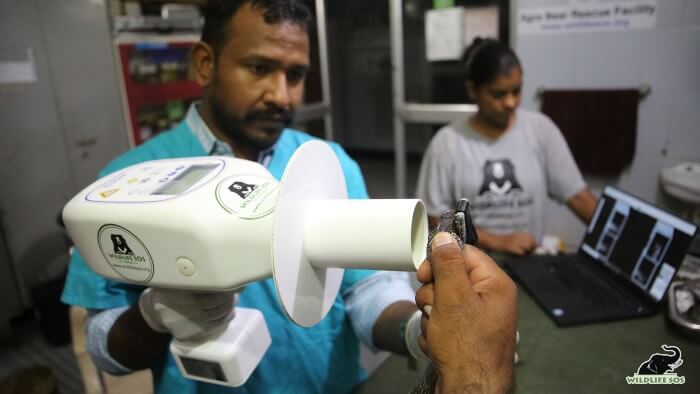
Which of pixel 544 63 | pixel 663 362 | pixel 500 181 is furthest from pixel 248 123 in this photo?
pixel 544 63

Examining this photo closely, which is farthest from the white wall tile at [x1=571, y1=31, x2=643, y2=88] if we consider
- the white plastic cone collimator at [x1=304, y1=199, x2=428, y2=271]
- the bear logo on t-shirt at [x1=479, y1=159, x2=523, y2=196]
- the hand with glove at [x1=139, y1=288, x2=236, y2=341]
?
the hand with glove at [x1=139, y1=288, x2=236, y2=341]

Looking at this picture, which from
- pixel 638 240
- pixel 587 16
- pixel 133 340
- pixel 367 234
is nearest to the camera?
pixel 367 234

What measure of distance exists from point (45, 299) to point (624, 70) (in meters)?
2.64

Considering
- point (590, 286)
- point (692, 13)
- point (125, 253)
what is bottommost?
point (590, 286)

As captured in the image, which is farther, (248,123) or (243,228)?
(248,123)

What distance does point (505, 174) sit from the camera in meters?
1.48

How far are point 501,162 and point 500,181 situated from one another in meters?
0.06

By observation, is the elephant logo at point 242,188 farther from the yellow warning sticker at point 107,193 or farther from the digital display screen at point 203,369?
the digital display screen at point 203,369

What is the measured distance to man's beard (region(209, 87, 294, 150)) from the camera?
818 mm

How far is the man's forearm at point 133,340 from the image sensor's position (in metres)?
0.70

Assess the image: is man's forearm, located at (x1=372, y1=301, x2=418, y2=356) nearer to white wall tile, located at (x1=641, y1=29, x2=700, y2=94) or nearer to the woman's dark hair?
white wall tile, located at (x1=641, y1=29, x2=700, y2=94)

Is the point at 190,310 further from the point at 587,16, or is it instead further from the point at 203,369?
the point at 587,16

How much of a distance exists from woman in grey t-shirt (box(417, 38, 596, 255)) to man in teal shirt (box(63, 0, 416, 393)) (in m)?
0.65

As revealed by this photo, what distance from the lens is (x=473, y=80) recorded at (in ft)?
5.04
